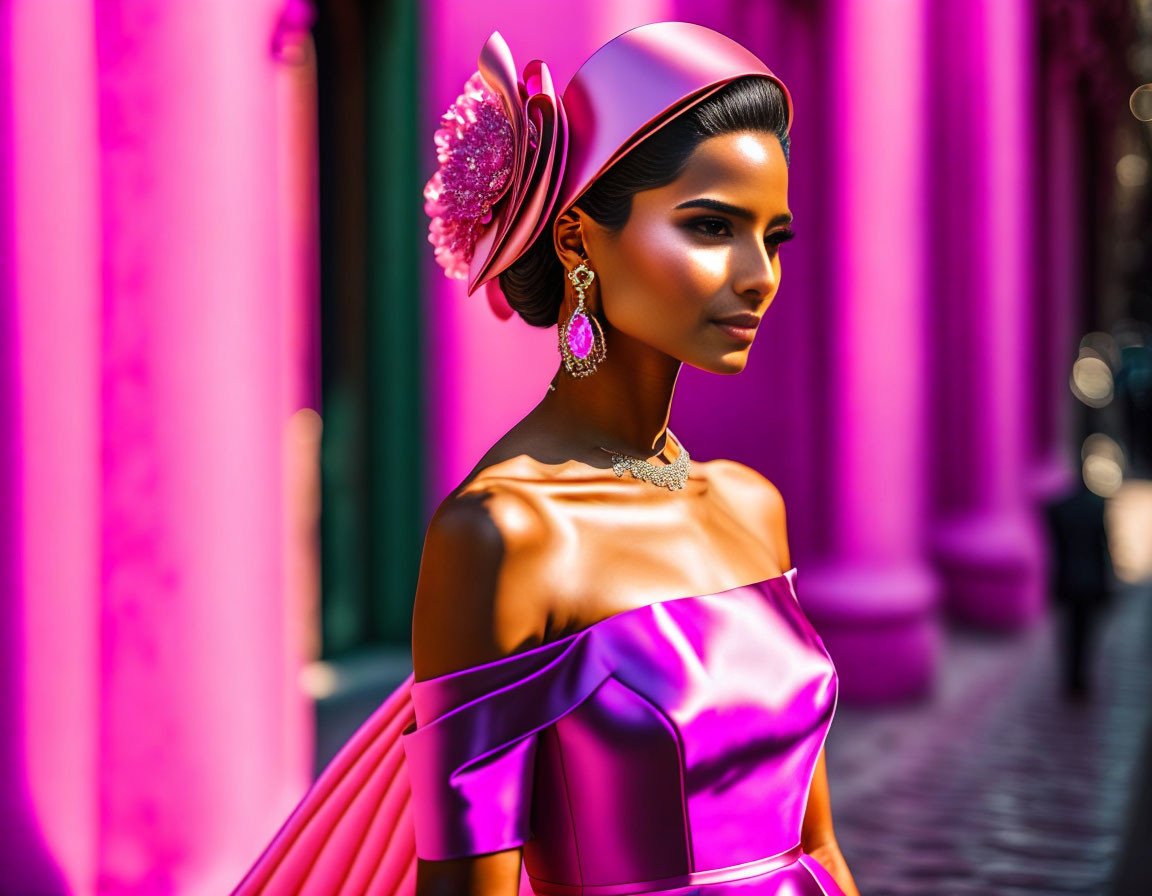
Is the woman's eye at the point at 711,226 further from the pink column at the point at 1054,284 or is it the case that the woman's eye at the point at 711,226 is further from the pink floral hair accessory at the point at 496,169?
the pink column at the point at 1054,284

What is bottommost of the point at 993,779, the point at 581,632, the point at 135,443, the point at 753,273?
the point at 993,779

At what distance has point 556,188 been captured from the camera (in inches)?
54.9

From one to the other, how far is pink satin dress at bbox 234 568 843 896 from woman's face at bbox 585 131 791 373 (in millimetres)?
314

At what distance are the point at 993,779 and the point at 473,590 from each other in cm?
495

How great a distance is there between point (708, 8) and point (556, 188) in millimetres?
5764

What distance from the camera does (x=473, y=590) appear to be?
1.25 metres

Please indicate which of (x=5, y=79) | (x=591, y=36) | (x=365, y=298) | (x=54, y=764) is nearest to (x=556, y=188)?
(x=5, y=79)

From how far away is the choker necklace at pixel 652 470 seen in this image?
1478mm

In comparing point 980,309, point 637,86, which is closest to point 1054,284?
point 980,309

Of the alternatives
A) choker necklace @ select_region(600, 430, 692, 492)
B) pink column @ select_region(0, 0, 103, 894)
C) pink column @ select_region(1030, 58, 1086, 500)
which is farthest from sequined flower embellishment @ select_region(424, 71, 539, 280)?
pink column @ select_region(1030, 58, 1086, 500)

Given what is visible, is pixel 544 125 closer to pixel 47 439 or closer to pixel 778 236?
pixel 778 236

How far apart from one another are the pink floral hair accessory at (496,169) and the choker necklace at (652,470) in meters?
0.26

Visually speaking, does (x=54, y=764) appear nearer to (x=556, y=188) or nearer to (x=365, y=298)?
(x=556, y=188)

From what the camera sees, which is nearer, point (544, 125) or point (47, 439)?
point (544, 125)
